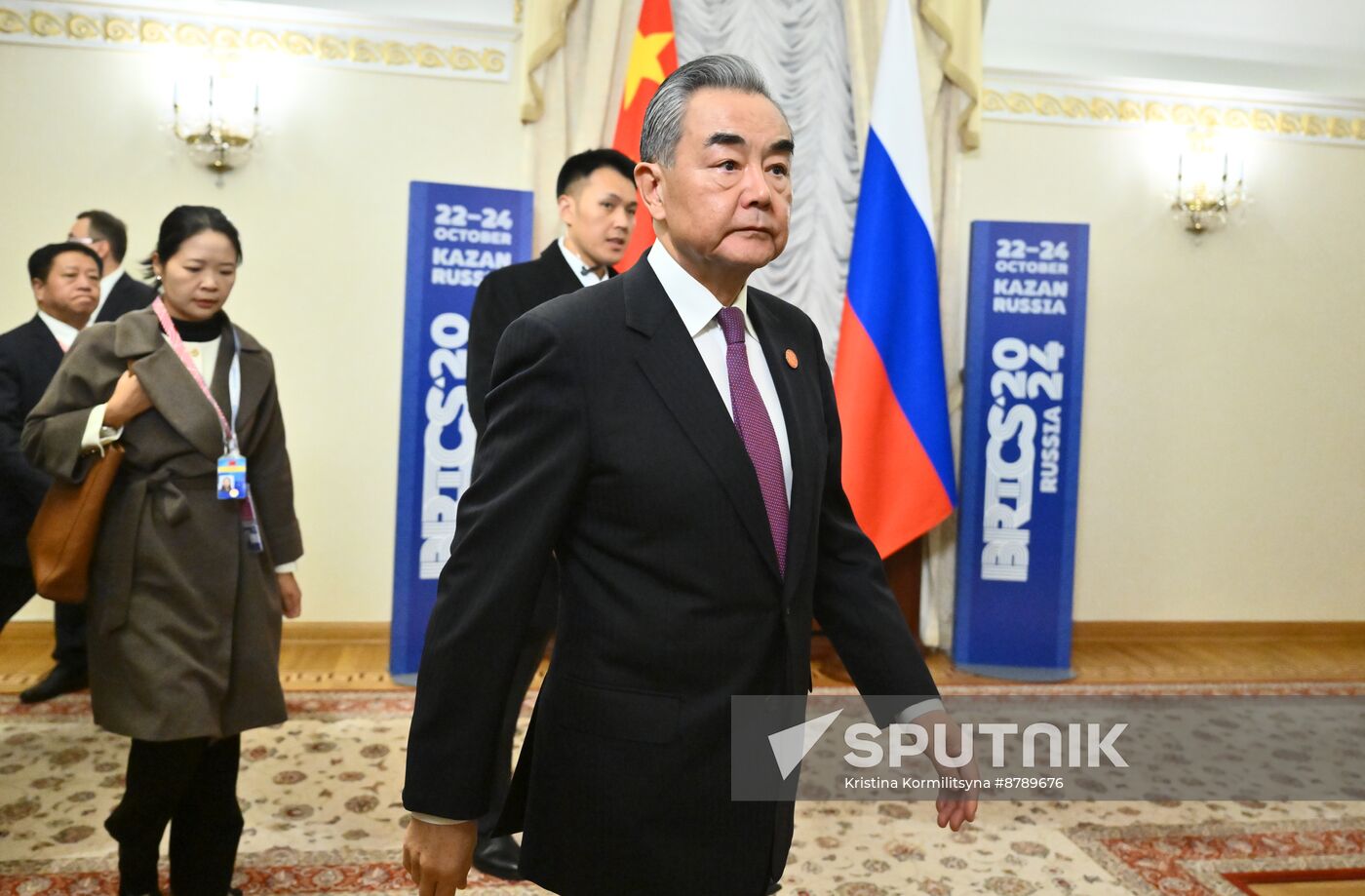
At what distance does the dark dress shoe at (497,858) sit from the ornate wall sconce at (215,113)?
3.35 m

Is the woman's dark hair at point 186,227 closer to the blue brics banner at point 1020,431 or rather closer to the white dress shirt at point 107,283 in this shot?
the white dress shirt at point 107,283

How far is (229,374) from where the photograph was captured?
7.97ft

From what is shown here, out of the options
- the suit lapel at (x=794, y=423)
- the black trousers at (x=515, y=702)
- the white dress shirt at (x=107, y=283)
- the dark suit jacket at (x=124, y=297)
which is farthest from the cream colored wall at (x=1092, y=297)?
the suit lapel at (x=794, y=423)

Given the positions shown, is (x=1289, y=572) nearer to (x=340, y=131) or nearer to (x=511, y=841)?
(x=511, y=841)

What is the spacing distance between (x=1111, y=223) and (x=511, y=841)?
4.33 m

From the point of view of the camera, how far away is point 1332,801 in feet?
11.5

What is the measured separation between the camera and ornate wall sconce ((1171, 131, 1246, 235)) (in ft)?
18.3

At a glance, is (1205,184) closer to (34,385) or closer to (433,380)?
(433,380)

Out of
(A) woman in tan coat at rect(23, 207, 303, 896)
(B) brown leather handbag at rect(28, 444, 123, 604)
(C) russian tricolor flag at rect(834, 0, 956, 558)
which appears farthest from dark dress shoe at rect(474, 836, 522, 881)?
(C) russian tricolor flag at rect(834, 0, 956, 558)

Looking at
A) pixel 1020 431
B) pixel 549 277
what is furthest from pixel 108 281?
pixel 1020 431

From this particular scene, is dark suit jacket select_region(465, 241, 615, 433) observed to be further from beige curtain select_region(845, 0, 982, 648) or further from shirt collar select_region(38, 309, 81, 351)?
beige curtain select_region(845, 0, 982, 648)

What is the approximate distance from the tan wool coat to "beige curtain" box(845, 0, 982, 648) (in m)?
3.44

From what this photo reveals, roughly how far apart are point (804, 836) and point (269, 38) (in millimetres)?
3926

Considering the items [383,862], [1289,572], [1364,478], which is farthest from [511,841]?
[1364,478]
